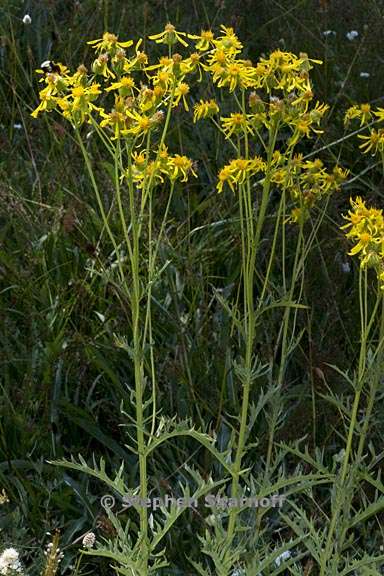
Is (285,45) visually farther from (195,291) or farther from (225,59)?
(225,59)

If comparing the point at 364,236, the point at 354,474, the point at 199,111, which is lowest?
the point at 354,474

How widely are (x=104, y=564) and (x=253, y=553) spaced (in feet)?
1.63

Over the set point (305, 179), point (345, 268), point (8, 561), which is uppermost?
point (305, 179)

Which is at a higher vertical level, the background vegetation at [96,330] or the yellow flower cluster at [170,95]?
the yellow flower cluster at [170,95]

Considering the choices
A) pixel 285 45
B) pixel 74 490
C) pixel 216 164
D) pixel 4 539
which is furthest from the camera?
pixel 285 45

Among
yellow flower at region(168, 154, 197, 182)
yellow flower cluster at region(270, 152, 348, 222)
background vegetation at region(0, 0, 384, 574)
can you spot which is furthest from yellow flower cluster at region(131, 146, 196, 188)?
background vegetation at region(0, 0, 384, 574)

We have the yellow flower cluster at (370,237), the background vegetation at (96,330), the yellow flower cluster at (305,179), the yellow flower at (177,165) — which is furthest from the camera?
the background vegetation at (96,330)

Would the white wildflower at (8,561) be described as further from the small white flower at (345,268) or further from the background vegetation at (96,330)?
the small white flower at (345,268)

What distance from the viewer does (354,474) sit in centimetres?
205

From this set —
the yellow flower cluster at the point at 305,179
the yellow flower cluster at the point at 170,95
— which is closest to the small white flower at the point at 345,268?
the yellow flower cluster at the point at 305,179

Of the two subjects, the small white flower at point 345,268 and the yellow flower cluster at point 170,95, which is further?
the small white flower at point 345,268

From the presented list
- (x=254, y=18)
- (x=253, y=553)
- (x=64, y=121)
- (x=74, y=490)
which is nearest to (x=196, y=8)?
(x=254, y=18)

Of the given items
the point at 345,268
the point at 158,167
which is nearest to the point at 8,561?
the point at 158,167

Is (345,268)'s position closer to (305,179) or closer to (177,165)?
(305,179)
